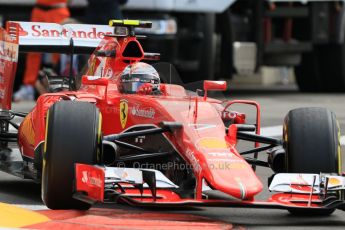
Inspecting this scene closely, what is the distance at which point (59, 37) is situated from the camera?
11.2 metres

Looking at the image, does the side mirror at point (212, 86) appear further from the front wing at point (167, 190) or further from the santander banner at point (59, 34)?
the santander banner at point (59, 34)

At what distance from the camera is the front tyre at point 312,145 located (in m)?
8.59

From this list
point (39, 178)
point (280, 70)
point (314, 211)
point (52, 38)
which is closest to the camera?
point (314, 211)

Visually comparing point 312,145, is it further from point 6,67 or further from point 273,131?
point 273,131

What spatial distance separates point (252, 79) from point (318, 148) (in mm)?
19645

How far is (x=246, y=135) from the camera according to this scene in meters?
8.80

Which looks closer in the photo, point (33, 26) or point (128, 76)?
point (128, 76)

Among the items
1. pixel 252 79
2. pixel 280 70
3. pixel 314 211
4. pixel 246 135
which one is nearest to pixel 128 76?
pixel 246 135

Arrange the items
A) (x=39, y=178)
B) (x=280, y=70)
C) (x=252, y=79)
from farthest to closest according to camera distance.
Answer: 1. (x=280, y=70)
2. (x=252, y=79)
3. (x=39, y=178)

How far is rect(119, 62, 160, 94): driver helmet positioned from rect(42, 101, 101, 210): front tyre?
3.30ft

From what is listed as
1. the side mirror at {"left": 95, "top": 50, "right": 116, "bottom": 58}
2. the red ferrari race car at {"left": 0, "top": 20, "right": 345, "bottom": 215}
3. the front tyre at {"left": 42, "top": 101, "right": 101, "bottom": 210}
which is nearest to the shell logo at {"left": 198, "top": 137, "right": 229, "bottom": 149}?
the red ferrari race car at {"left": 0, "top": 20, "right": 345, "bottom": 215}

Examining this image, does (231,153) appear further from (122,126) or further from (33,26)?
(33,26)

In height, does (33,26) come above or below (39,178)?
above

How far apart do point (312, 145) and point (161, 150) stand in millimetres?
1009
